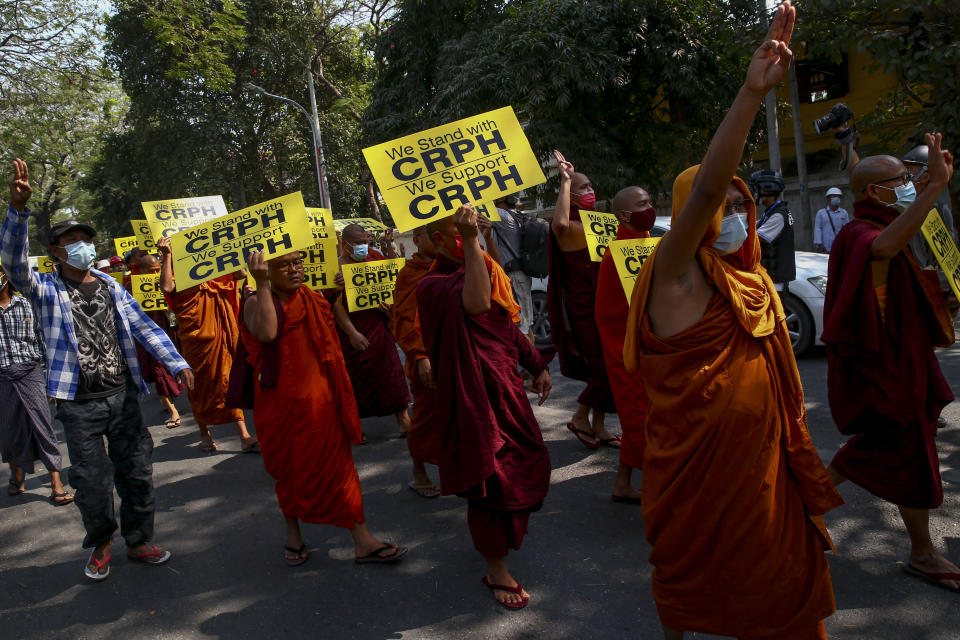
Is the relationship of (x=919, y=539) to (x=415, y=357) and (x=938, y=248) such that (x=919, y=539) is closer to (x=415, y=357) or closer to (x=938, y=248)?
(x=938, y=248)

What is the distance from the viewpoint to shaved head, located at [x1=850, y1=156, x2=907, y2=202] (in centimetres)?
324

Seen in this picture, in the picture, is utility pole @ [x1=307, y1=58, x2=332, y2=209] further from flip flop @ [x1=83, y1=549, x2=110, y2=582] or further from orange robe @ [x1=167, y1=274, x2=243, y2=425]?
flip flop @ [x1=83, y1=549, x2=110, y2=582]

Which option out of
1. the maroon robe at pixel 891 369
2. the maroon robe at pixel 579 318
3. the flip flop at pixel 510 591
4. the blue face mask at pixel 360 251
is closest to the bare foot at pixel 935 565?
the maroon robe at pixel 891 369

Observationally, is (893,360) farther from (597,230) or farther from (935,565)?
(597,230)

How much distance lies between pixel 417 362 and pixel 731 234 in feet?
7.03

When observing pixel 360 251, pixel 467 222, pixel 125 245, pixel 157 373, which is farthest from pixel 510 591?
pixel 125 245

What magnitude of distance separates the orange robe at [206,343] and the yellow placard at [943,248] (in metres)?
5.21

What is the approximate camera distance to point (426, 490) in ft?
15.3

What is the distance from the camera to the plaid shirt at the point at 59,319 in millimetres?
3434

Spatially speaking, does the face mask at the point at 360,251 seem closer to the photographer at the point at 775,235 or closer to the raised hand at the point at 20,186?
the raised hand at the point at 20,186

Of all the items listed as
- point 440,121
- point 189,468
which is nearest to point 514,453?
point 189,468

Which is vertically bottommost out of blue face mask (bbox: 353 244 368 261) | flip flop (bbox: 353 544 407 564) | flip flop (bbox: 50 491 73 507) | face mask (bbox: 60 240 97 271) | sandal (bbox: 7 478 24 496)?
flip flop (bbox: 353 544 407 564)

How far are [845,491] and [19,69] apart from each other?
14793 millimetres

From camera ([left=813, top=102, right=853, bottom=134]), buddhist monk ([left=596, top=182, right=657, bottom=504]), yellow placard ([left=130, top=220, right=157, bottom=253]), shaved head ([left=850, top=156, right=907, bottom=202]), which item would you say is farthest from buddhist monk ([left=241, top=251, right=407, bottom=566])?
camera ([left=813, top=102, right=853, bottom=134])
